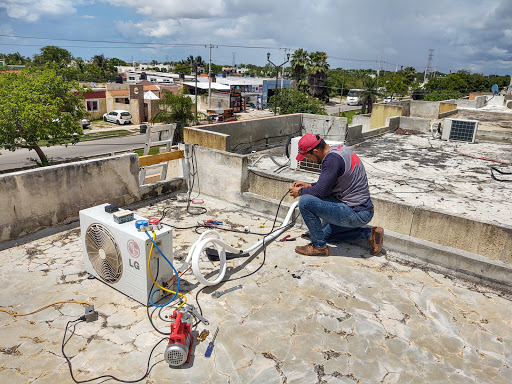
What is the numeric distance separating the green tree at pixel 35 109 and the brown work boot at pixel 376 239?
18880mm

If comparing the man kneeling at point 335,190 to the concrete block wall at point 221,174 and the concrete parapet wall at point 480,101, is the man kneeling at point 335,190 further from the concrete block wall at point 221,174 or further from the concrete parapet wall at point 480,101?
the concrete parapet wall at point 480,101

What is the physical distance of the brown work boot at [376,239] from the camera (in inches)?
195

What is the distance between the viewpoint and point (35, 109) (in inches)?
741

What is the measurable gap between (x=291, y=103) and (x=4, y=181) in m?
37.6

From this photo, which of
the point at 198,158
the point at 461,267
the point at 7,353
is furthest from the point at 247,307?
the point at 198,158

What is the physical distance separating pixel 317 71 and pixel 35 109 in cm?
4765

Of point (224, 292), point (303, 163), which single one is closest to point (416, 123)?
point (303, 163)

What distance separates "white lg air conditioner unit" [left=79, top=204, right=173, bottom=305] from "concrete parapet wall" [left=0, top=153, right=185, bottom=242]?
1.63 m

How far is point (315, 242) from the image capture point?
4.98m

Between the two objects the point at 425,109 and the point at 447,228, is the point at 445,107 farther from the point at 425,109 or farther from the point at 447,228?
the point at 447,228

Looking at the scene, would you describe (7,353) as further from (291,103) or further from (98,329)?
(291,103)

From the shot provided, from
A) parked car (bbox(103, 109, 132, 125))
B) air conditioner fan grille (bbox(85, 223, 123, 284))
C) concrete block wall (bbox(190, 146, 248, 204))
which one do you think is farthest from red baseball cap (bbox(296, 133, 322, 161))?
parked car (bbox(103, 109, 132, 125))

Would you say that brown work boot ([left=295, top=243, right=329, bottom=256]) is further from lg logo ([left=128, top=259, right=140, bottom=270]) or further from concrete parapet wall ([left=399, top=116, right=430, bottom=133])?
concrete parapet wall ([left=399, top=116, right=430, bottom=133])

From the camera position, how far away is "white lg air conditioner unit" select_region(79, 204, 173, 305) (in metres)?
3.64
